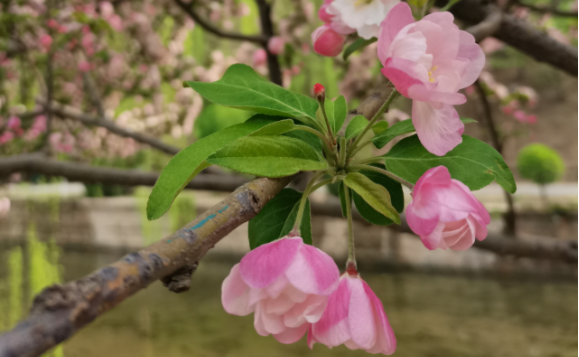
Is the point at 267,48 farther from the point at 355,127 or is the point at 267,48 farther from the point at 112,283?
the point at 112,283

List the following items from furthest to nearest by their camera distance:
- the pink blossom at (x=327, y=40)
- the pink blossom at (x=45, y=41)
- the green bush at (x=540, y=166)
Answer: the green bush at (x=540, y=166)
the pink blossom at (x=45, y=41)
the pink blossom at (x=327, y=40)

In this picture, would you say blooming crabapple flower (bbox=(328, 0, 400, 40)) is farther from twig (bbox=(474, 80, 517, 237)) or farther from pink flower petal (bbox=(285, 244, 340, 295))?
twig (bbox=(474, 80, 517, 237))

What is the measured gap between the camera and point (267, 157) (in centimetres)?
31

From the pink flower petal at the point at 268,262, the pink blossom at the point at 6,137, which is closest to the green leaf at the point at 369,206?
the pink flower petal at the point at 268,262

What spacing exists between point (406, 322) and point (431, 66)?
3086 mm

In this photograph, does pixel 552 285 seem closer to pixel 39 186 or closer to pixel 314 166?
pixel 314 166

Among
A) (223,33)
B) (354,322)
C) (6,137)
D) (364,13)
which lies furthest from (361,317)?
(6,137)

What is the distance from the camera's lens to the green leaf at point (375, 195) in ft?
1.05

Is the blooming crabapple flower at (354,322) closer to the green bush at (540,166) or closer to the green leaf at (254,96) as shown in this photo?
the green leaf at (254,96)

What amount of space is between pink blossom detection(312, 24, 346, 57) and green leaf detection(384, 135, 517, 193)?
9.3 inches

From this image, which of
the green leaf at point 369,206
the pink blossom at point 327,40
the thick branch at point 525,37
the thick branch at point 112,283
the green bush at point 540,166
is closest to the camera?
the thick branch at point 112,283

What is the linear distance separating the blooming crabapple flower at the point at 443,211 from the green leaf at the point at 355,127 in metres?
0.09

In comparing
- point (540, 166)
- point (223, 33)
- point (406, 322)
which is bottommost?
point (406, 322)

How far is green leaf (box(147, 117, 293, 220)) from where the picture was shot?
0.99 feet
